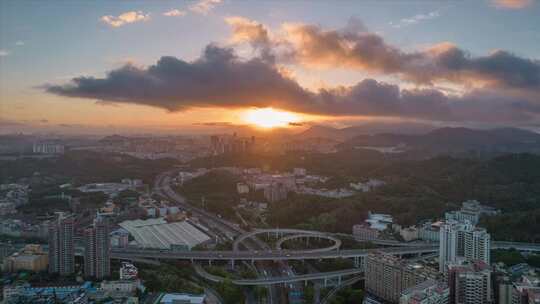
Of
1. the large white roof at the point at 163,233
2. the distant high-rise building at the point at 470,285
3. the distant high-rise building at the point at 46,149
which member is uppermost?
the distant high-rise building at the point at 46,149

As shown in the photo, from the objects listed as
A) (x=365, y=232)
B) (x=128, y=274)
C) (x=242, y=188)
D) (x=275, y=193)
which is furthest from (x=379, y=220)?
(x=128, y=274)

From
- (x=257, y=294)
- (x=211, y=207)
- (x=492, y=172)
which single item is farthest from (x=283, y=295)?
(x=492, y=172)

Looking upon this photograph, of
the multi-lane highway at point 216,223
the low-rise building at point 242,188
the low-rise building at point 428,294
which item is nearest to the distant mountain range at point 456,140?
the low-rise building at point 242,188

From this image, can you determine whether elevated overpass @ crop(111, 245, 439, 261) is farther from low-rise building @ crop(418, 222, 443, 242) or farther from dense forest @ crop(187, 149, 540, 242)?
dense forest @ crop(187, 149, 540, 242)

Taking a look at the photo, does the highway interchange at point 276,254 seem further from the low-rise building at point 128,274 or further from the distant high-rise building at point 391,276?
the low-rise building at point 128,274

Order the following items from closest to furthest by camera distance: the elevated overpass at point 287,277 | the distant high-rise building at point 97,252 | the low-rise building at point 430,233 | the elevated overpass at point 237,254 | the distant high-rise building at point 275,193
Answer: the elevated overpass at point 287,277
the distant high-rise building at point 97,252
the elevated overpass at point 237,254
the low-rise building at point 430,233
the distant high-rise building at point 275,193

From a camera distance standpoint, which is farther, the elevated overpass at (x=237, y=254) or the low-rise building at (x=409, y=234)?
the low-rise building at (x=409, y=234)
